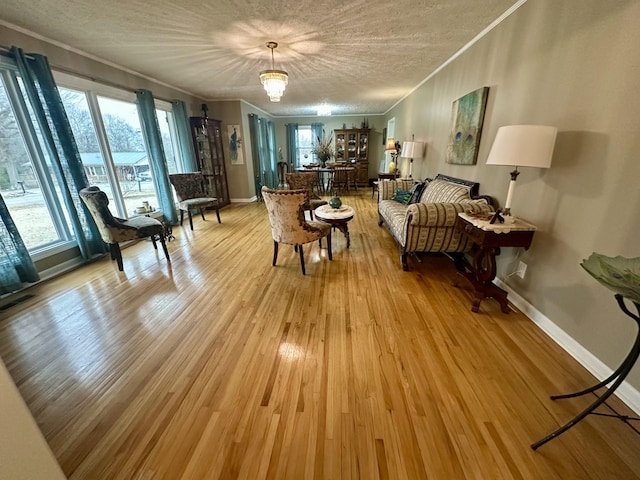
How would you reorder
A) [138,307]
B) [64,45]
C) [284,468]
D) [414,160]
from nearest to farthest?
[284,468], [138,307], [64,45], [414,160]

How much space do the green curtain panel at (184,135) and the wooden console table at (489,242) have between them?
5.31m

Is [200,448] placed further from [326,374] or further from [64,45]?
[64,45]

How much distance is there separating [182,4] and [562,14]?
2912 mm

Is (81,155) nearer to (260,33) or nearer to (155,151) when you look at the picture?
(155,151)

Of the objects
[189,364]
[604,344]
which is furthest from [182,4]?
[604,344]

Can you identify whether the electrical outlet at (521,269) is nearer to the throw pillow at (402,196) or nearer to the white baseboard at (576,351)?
the white baseboard at (576,351)

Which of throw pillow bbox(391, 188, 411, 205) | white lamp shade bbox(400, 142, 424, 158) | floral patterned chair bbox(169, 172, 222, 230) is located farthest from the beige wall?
floral patterned chair bbox(169, 172, 222, 230)

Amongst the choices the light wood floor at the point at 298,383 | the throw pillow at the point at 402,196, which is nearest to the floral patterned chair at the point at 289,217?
the light wood floor at the point at 298,383

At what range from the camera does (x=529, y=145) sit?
1.68 metres

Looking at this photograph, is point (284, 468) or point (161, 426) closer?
point (284, 468)

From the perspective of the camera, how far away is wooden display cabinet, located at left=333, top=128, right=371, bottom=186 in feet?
29.1

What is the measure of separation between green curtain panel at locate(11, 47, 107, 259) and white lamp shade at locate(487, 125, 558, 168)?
14.4 feet

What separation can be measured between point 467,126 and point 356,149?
6.27m

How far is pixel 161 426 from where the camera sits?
4.22 ft
